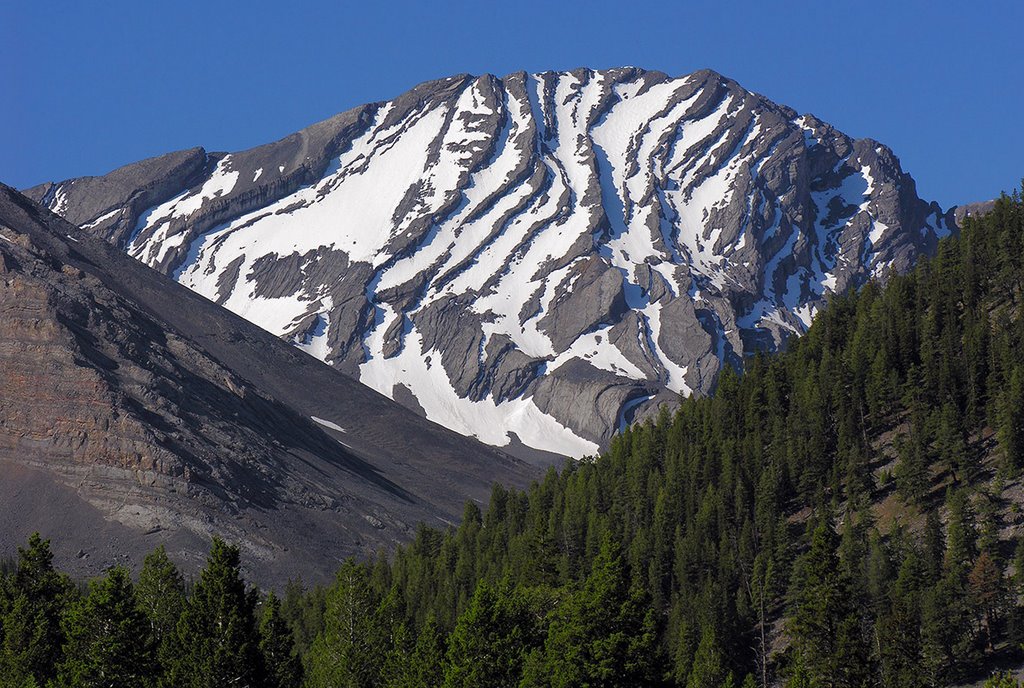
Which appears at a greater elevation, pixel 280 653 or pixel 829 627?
pixel 829 627

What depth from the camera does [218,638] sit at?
66938 mm

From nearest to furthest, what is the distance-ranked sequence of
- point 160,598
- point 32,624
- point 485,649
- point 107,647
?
point 107,647 → point 485,649 → point 32,624 → point 160,598

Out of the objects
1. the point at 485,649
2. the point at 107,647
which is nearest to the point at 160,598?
the point at 107,647

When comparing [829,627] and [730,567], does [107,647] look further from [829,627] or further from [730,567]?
[730,567]

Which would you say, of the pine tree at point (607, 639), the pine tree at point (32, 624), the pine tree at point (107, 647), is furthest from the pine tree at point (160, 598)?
the pine tree at point (607, 639)

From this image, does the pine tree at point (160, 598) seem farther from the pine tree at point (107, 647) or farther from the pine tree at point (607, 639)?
the pine tree at point (607, 639)

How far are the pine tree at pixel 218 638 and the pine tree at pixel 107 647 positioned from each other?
120 inches

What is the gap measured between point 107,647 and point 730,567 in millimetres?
77031

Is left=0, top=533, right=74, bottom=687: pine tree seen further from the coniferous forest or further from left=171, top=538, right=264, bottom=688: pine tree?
left=171, top=538, right=264, bottom=688: pine tree

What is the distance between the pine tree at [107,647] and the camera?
69.3m

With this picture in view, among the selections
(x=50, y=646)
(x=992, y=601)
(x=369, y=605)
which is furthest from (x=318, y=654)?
(x=992, y=601)

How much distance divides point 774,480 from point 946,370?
A: 18833 mm

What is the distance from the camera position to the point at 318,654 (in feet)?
314

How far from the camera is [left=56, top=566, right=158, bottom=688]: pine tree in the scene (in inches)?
2729
